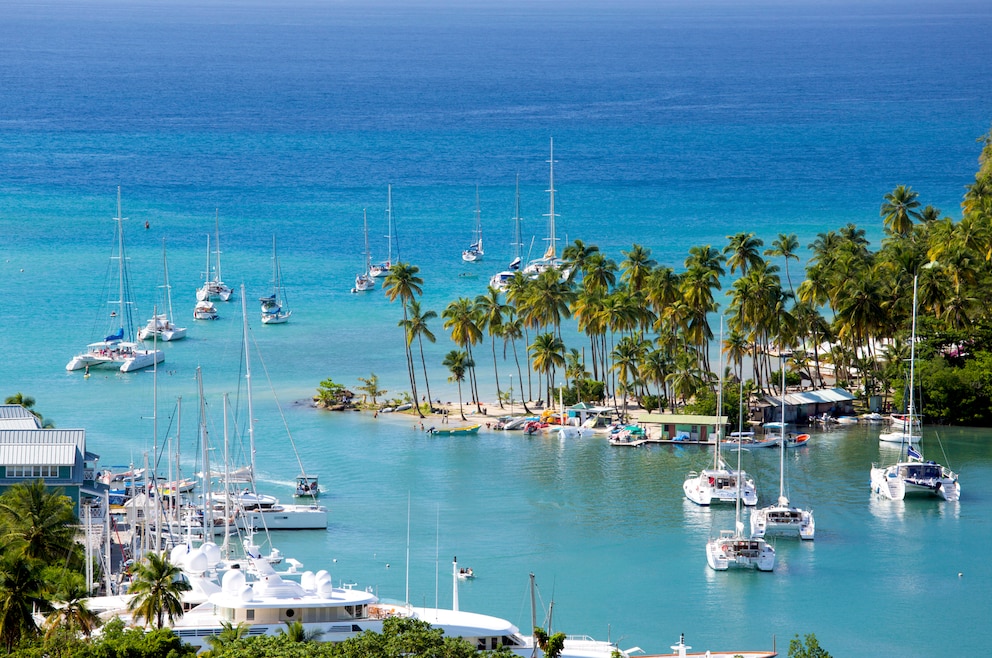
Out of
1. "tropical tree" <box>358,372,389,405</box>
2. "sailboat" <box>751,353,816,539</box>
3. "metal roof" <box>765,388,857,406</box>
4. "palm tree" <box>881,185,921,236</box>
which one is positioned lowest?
"sailboat" <box>751,353,816,539</box>

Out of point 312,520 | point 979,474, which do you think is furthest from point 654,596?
point 979,474

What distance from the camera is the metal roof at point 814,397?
9406 centimetres

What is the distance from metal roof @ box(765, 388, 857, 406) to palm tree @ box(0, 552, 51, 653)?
173ft

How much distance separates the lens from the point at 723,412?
91875 millimetres

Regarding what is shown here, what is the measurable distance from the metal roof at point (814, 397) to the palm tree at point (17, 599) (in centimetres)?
5266

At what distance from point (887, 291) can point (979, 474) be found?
49.5 ft

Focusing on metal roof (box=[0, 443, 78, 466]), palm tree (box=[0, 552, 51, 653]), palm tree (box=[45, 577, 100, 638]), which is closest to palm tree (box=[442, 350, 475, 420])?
metal roof (box=[0, 443, 78, 466])

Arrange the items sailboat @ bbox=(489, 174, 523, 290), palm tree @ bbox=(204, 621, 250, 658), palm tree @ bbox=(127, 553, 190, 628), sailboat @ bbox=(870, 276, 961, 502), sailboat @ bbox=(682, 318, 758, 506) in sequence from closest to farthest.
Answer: palm tree @ bbox=(204, 621, 250, 658) → palm tree @ bbox=(127, 553, 190, 628) → sailboat @ bbox=(682, 318, 758, 506) → sailboat @ bbox=(870, 276, 961, 502) → sailboat @ bbox=(489, 174, 523, 290)

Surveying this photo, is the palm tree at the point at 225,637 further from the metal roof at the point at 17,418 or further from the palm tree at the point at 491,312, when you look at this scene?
the palm tree at the point at 491,312

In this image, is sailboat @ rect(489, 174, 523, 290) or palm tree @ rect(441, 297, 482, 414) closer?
palm tree @ rect(441, 297, 482, 414)

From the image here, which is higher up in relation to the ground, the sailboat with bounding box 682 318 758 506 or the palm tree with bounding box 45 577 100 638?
the sailboat with bounding box 682 318 758 506

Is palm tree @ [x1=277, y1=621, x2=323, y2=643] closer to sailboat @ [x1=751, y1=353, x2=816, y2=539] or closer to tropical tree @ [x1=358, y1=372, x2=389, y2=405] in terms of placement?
sailboat @ [x1=751, y1=353, x2=816, y2=539]

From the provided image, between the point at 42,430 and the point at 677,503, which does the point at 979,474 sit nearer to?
the point at 677,503

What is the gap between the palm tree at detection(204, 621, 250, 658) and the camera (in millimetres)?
48312
